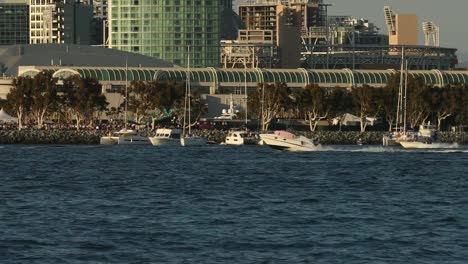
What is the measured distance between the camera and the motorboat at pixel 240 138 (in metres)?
188

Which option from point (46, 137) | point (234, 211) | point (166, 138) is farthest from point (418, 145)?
point (234, 211)

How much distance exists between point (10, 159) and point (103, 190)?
47006 mm

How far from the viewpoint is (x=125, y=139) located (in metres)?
187

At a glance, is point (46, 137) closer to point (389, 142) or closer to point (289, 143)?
point (389, 142)

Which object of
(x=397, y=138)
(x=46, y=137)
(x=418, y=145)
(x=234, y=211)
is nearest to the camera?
(x=234, y=211)

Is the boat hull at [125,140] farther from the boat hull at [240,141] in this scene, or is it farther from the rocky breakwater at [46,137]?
the boat hull at [240,141]

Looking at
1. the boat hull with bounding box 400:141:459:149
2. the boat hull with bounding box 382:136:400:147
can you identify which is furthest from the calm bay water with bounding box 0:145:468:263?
the boat hull with bounding box 382:136:400:147

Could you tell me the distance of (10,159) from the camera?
142 m

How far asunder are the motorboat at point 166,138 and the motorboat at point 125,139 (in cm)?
130

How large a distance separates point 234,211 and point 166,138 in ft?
345

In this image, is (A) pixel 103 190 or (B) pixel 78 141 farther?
(B) pixel 78 141

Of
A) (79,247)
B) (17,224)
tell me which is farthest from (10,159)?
(79,247)

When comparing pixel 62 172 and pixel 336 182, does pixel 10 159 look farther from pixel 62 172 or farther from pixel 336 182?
pixel 336 182

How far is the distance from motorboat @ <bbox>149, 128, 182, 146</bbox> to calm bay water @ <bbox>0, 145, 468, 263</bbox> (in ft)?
160
